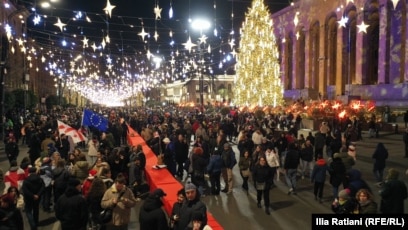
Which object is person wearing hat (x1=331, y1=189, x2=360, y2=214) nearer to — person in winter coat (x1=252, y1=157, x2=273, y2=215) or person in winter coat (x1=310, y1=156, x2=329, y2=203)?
person in winter coat (x1=252, y1=157, x2=273, y2=215)

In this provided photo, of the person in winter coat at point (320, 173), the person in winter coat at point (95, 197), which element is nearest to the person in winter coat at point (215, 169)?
the person in winter coat at point (320, 173)

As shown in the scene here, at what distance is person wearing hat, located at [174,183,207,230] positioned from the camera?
20.0ft

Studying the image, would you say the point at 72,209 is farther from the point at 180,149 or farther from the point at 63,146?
the point at 63,146

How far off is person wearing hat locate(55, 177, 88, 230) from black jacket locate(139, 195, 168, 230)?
1.36 meters

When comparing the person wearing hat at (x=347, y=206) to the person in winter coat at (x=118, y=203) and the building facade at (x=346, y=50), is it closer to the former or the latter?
the person in winter coat at (x=118, y=203)

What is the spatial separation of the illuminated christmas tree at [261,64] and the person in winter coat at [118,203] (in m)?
28.4

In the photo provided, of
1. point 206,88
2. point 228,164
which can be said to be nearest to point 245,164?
point 228,164

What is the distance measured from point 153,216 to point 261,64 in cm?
2974

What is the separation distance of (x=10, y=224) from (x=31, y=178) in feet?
→ 7.80

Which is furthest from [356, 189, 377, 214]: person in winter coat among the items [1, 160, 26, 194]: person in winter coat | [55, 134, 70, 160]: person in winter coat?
[55, 134, 70, 160]: person in winter coat

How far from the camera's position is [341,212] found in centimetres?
618

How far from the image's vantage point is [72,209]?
263 inches

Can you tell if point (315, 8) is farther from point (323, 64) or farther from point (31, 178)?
point (31, 178)

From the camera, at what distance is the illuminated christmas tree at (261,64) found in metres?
34.4
